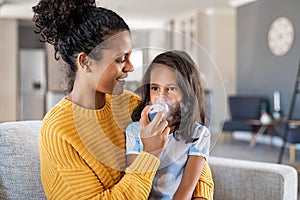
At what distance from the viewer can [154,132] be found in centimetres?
107

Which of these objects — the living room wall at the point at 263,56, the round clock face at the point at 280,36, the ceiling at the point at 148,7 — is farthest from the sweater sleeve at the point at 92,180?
the ceiling at the point at 148,7

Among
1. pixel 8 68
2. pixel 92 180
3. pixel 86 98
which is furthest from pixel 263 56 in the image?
pixel 92 180

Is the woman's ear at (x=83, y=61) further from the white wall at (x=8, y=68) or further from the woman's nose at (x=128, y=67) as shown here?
the white wall at (x=8, y=68)

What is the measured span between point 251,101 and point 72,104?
6547 mm

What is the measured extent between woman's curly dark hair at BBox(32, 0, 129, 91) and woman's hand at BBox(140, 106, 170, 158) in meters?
0.20

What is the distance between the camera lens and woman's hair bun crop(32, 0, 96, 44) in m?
1.14

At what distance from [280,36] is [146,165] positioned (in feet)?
20.9

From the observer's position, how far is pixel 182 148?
1.20 m

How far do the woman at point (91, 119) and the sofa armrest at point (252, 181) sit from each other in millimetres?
605

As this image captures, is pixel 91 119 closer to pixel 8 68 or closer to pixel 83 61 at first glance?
pixel 83 61

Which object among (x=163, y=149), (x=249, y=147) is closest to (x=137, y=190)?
(x=163, y=149)

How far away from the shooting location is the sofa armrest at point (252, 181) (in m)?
1.59

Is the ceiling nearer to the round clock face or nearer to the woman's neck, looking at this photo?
the round clock face

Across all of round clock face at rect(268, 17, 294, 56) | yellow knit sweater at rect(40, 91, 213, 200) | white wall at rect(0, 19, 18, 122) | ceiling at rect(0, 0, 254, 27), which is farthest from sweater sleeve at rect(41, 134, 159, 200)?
white wall at rect(0, 19, 18, 122)
